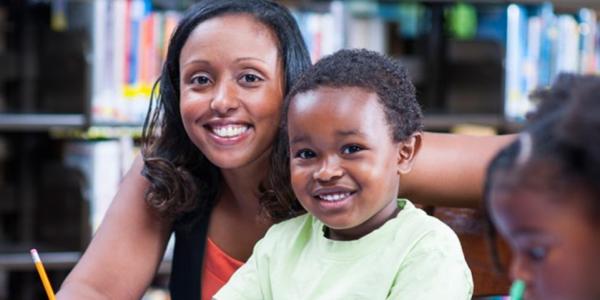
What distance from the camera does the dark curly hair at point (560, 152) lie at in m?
0.47

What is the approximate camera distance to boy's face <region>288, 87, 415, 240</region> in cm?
102

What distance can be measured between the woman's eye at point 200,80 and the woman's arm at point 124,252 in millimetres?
193

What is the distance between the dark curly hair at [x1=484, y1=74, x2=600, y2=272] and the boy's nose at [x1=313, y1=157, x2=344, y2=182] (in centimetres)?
48

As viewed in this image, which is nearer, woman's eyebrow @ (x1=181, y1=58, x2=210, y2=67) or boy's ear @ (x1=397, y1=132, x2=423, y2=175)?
boy's ear @ (x1=397, y1=132, x2=423, y2=175)

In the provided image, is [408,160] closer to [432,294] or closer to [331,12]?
[432,294]

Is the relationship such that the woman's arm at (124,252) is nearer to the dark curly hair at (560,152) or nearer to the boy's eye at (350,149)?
the boy's eye at (350,149)

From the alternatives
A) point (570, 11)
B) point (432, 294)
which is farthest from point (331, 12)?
point (432, 294)

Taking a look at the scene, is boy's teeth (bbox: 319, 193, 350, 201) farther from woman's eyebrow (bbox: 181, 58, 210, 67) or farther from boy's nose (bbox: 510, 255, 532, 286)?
boy's nose (bbox: 510, 255, 532, 286)

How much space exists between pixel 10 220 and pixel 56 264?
0.21m

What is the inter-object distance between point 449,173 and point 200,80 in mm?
339

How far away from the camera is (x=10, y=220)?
9.85 ft

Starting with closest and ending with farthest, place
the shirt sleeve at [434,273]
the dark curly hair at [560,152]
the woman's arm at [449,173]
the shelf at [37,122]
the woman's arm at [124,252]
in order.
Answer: the dark curly hair at [560,152] → the shirt sleeve at [434,273] → the woman's arm at [449,173] → the woman's arm at [124,252] → the shelf at [37,122]

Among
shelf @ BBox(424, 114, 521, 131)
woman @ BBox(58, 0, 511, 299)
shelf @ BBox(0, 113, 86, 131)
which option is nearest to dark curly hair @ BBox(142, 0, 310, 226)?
woman @ BBox(58, 0, 511, 299)

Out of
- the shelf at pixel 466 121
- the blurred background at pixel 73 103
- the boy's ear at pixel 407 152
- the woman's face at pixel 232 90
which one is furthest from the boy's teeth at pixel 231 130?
the shelf at pixel 466 121
